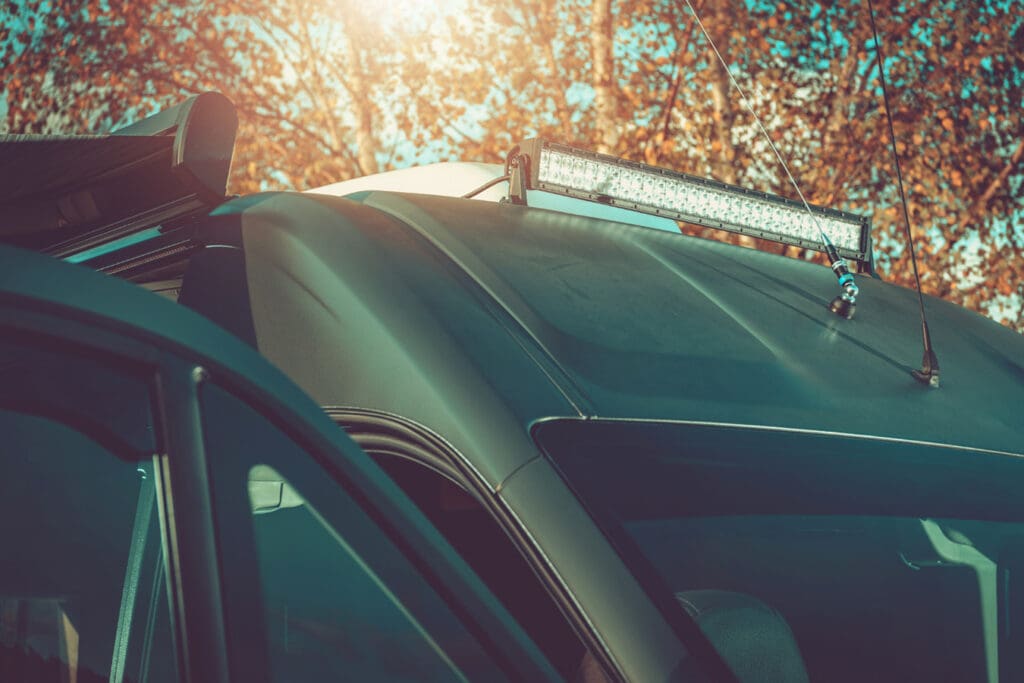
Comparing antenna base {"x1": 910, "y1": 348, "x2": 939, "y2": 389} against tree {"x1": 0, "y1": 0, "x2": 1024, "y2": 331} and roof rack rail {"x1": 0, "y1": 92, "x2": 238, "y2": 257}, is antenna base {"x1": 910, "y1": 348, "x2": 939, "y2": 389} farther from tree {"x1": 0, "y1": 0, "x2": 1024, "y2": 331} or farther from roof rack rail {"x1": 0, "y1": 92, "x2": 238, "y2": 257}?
tree {"x1": 0, "y1": 0, "x2": 1024, "y2": 331}

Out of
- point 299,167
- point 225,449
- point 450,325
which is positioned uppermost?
point 299,167

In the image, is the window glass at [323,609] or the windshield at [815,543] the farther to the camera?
the windshield at [815,543]

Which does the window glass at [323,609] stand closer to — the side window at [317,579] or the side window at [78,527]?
the side window at [317,579]

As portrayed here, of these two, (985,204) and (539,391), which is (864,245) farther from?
(985,204)

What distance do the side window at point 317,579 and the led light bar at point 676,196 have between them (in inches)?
49.5

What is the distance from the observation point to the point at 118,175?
6.71 feet

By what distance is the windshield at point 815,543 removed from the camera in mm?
1537

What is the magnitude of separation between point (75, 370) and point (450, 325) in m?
0.69

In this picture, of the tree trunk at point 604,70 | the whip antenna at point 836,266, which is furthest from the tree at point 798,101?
the whip antenna at point 836,266

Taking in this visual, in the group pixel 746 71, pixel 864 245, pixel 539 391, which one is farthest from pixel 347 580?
pixel 746 71

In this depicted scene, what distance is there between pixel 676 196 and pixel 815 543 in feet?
3.43

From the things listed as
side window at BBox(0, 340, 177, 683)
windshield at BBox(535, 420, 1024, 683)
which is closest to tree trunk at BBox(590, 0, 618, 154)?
windshield at BBox(535, 420, 1024, 683)

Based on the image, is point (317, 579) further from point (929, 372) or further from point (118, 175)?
point (929, 372)

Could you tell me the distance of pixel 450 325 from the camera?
5.34 feet
